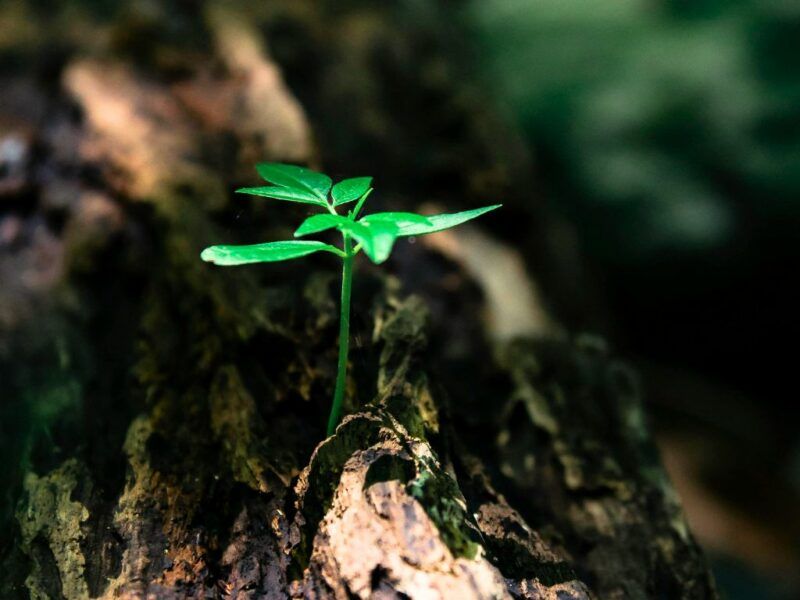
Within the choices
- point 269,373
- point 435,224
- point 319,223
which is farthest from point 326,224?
point 269,373

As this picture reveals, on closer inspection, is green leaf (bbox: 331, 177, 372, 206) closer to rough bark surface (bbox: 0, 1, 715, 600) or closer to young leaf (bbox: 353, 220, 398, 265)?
young leaf (bbox: 353, 220, 398, 265)

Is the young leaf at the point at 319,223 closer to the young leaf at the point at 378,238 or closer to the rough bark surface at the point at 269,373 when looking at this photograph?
the young leaf at the point at 378,238

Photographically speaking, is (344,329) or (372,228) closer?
(372,228)

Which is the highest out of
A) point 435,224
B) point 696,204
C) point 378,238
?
point 696,204

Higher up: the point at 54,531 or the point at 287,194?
the point at 287,194

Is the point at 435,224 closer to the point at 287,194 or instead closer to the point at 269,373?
the point at 287,194

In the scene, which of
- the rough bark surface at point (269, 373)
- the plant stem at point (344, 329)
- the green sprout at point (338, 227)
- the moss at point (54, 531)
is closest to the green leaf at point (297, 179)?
the green sprout at point (338, 227)

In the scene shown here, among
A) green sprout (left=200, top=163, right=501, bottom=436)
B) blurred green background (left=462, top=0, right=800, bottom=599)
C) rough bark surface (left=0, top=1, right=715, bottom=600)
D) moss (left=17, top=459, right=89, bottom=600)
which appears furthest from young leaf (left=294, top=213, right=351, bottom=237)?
blurred green background (left=462, top=0, right=800, bottom=599)
